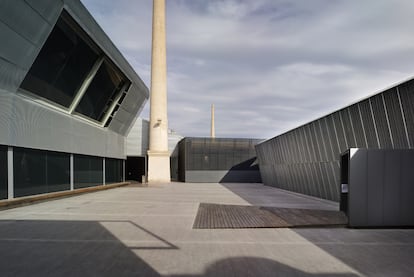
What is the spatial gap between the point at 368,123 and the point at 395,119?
167cm

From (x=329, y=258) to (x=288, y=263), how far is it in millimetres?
932

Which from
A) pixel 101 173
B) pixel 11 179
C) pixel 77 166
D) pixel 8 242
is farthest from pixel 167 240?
pixel 101 173

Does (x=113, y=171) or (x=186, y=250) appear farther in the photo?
(x=113, y=171)

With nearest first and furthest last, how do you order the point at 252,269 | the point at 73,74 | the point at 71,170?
1. the point at 252,269
2. the point at 73,74
3. the point at 71,170

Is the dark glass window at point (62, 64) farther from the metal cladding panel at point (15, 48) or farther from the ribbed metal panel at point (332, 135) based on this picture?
the ribbed metal panel at point (332, 135)

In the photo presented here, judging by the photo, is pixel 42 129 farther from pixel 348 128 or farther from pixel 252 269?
pixel 348 128

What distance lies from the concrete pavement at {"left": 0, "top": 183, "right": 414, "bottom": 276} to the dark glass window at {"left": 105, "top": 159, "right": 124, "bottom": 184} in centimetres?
1568

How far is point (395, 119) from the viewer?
10.0m

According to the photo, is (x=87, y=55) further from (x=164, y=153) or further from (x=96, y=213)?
(x=164, y=153)

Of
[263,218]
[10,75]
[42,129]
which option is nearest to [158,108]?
[42,129]

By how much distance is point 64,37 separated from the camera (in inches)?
577

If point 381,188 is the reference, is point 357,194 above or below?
below

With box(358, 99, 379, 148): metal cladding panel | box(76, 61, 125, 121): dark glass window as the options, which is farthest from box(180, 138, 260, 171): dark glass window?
box(358, 99, 379, 148): metal cladding panel

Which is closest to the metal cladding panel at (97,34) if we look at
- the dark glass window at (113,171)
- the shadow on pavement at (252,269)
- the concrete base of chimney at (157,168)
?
the dark glass window at (113,171)
